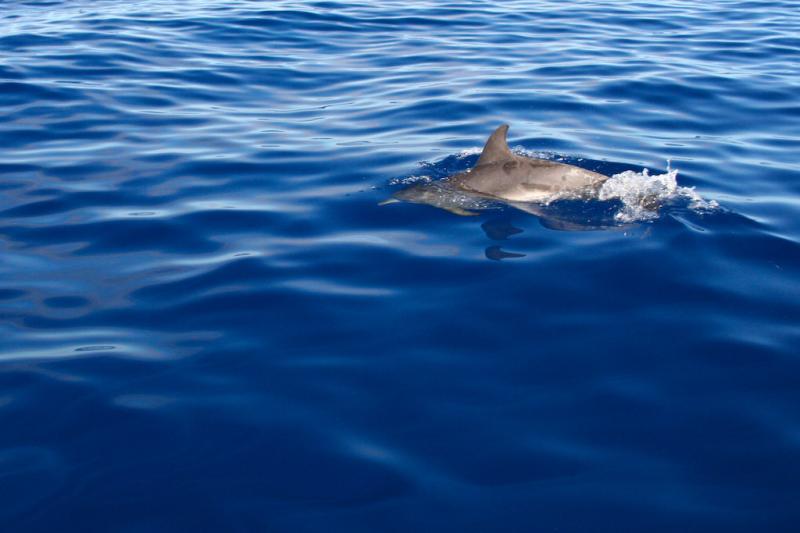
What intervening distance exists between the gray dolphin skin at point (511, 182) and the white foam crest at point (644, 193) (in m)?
0.19

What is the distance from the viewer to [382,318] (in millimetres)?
7062

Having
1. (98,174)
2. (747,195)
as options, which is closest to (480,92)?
(747,195)

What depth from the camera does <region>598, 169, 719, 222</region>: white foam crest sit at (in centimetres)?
922

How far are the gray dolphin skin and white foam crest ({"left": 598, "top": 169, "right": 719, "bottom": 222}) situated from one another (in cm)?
19

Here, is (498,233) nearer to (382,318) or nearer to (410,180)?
(410,180)

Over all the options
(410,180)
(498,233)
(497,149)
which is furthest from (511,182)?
(410,180)

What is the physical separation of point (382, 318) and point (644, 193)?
4.00 m

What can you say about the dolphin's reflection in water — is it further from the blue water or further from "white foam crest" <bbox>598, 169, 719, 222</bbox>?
"white foam crest" <bbox>598, 169, 719, 222</bbox>

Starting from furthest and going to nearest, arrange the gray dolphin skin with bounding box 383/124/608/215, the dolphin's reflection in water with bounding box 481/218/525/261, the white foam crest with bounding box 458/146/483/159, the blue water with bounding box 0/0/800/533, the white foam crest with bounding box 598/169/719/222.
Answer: the white foam crest with bounding box 458/146/483/159 → the gray dolphin skin with bounding box 383/124/608/215 → the white foam crest with bounding box 598/169/719/222 → the dolphin's reflection in water with bounding box 481/218/525/261 → the blue water with bounding box 0/0/800/533

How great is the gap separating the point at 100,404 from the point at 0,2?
2133cm

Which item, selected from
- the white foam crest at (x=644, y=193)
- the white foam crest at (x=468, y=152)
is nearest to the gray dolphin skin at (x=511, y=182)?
the white foam crest at (x=644, y=193)

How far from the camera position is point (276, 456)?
17.5ft

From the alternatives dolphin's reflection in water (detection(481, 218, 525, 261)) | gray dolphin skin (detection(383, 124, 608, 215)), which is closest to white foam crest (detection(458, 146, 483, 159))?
gray dolphin skin (detection(383, 124, 608, 215))

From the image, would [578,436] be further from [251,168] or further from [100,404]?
[251,168]
